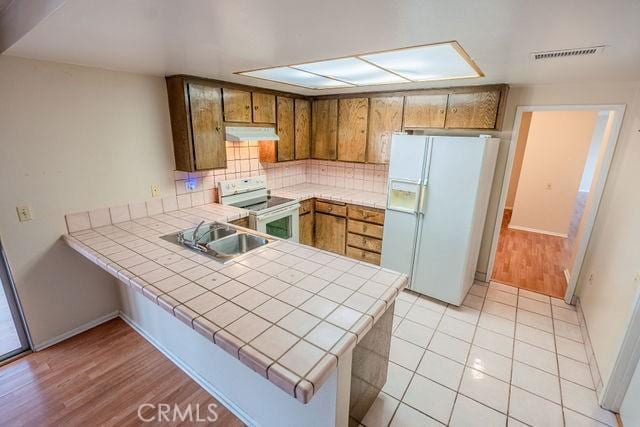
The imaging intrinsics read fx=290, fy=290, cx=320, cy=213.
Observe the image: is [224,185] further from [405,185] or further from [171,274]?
[405,185]

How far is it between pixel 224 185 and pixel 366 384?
93.3 inches

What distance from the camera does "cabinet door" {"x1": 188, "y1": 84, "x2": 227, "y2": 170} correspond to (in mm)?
2588

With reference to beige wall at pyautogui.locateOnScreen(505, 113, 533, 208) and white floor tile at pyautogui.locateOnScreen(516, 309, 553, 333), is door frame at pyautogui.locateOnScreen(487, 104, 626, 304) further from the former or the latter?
beige wall at pyautogui.locateOnScreen(505, 113, 533, 208)

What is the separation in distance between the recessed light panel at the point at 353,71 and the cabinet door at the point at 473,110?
24.3 inches


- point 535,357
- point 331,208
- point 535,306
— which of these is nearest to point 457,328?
point 535,357

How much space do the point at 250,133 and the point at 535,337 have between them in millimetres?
3291

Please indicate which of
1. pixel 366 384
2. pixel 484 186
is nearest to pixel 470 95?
pixel 484 186

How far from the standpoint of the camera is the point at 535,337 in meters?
2.50

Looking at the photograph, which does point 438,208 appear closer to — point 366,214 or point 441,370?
point 366,214

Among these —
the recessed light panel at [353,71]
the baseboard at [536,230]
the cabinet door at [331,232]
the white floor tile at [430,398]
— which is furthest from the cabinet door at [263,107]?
the baseboard at [536,230]

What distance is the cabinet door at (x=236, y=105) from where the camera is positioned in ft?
9.32

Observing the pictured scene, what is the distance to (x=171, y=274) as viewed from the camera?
1660 millimetres

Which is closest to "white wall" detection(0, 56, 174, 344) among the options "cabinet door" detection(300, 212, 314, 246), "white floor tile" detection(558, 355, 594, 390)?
"cabinet door" detection(300, 212, 314, 246)

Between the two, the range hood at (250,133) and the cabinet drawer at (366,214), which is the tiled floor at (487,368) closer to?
the cabinet drawer at (366,214)
